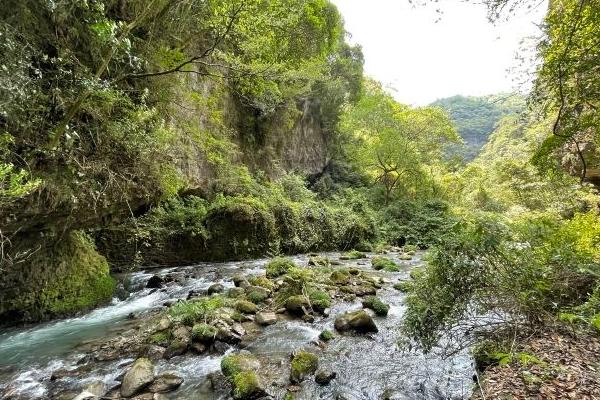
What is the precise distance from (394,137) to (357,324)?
1834 cm

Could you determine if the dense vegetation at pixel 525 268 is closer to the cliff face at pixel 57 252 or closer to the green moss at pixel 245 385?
the green moss at pixel 245 385

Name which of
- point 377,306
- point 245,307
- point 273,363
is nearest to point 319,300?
point 377,306

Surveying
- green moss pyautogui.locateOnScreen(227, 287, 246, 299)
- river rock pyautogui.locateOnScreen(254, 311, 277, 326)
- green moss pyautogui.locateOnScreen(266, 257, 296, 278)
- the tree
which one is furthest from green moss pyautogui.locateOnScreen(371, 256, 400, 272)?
the tree

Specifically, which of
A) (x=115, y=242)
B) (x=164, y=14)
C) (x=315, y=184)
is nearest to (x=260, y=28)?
(x=164, y=14)

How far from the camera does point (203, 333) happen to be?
217 inches

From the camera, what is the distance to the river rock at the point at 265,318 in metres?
6.48

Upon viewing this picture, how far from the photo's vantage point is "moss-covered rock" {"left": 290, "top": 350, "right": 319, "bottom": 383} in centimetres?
457

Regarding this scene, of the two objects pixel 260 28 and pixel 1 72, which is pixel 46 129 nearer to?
pixel 1 72

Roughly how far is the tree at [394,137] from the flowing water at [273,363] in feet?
55.5

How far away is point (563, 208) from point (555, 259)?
1204 cm

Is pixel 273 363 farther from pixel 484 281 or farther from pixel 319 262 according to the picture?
pixel 319 262

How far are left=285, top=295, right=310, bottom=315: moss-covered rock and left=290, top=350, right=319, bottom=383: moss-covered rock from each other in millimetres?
1904

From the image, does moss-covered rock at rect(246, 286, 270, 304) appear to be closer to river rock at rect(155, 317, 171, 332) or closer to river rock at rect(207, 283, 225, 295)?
river rock at rect(207, 283, 225, 295)

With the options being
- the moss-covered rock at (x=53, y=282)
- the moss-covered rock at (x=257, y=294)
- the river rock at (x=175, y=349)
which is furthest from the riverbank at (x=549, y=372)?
the moss-covered rock at (x=53, y=282)
